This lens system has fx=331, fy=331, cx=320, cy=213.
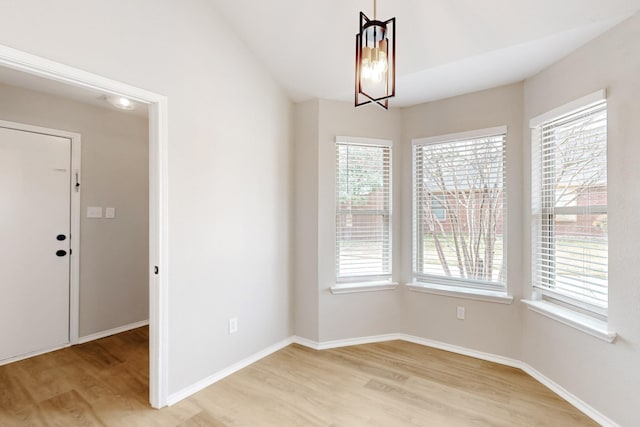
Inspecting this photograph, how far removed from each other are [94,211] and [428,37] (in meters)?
3.51

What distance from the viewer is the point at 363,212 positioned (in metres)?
3.34

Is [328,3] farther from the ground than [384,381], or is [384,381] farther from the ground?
[328,3]

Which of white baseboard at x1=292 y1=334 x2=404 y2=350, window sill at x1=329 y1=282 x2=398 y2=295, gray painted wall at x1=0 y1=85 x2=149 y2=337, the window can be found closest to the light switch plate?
gray painted wall at x1=0 y1=85 x2=149 y2=337

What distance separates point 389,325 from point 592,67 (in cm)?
266

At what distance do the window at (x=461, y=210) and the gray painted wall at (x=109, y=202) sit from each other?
3099 mm

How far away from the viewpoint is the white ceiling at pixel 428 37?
2.02 metres

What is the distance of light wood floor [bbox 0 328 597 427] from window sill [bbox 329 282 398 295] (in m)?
0.57

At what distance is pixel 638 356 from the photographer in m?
1.87

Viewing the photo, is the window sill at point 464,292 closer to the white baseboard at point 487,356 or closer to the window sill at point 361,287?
the window sill at point 361,287

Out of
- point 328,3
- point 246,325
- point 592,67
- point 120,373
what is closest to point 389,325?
point 246,325

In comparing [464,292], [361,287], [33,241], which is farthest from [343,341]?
[33,241]

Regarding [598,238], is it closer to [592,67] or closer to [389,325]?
[592,67]

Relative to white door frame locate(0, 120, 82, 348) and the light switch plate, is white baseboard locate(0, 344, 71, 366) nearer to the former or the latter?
white door frame locate(0, 120, 82, 348)

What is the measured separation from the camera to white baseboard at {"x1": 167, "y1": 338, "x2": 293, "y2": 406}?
228 centimetres
